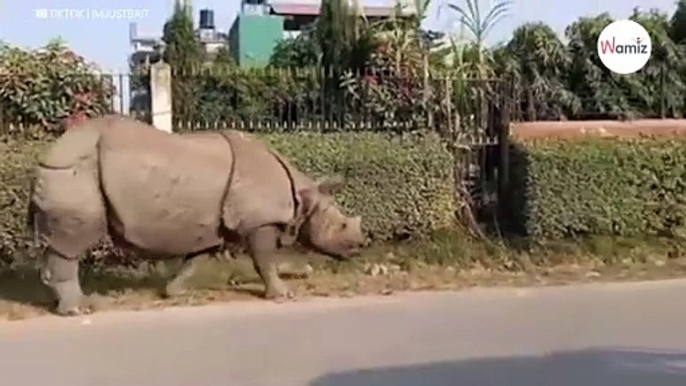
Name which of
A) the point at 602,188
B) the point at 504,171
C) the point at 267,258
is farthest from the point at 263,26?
the point at 267,258

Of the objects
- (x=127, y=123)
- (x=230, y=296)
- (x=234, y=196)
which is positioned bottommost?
(x=230, y=296)

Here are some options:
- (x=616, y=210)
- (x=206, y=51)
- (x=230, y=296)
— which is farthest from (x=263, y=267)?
(x=206, y=51)

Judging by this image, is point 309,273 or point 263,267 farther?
point 309,273

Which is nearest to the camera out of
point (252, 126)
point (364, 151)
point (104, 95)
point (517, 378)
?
point (517, 378)

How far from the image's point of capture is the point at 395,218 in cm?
1166

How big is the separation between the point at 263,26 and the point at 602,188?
11.5 meters

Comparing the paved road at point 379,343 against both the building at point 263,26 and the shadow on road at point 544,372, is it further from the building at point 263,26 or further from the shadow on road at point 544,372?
the building at point 263,26

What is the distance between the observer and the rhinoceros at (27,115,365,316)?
28.3 ft

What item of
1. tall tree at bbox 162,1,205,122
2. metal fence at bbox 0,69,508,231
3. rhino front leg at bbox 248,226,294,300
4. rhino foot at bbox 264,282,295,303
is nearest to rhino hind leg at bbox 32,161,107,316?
rhino front leg at bbox 248,226,294,300

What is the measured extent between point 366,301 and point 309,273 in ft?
4.21

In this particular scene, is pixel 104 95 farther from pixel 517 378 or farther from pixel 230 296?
pixel 517 378

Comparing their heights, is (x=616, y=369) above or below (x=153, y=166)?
below

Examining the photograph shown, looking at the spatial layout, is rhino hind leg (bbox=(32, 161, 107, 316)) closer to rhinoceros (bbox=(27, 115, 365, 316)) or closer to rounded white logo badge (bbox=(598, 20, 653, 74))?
rhinoceros (bbox=(27, 115, 365, 316))

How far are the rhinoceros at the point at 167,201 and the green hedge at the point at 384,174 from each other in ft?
6.05
